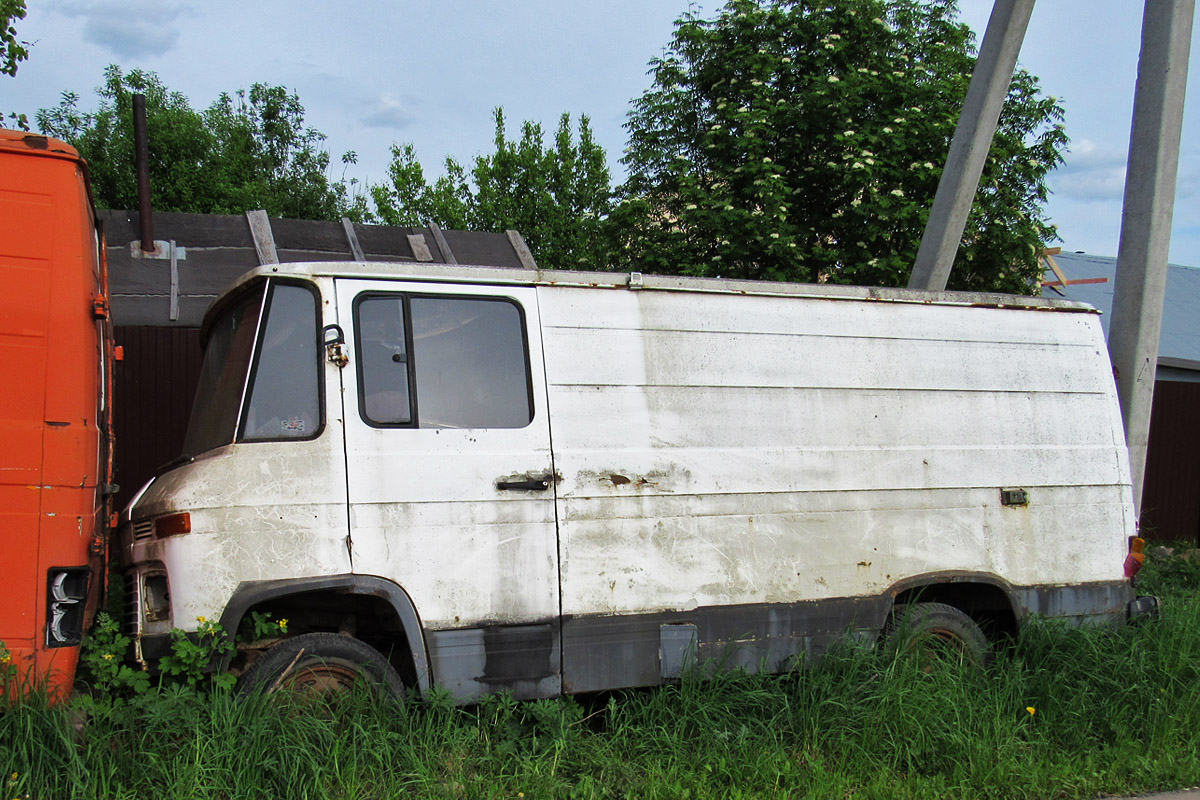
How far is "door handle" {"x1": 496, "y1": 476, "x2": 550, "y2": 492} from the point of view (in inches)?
166

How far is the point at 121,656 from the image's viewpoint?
387cm

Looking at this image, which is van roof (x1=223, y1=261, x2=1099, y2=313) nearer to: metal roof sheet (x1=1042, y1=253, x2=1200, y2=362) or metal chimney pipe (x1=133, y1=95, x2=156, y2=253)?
metal chimney pipe (x1=133, y1=95, x2=156, y2=253)

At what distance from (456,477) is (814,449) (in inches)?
74.7

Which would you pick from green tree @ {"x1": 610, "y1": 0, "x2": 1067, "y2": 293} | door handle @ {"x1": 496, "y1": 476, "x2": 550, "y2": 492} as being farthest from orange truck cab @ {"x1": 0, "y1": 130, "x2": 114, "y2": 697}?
green tree @ {"x1": 610, "y1": 0, "x2": 1067, "y2": 293}

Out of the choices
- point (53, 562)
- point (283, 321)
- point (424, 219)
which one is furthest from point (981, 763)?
point (424, 219)

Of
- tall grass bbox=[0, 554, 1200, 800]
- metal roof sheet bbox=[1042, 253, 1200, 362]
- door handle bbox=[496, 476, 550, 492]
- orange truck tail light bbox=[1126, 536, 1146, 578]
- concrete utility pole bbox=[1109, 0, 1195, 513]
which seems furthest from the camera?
metal roof sheet bbox=[1042, 253, 1200, 362]

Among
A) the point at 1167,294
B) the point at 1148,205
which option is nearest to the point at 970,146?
the point at 1148,205

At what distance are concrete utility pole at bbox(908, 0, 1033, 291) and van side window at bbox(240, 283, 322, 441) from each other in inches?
200

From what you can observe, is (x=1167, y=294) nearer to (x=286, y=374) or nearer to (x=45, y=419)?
(x=286, y=374)

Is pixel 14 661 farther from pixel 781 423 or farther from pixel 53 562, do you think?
pixel 781 423

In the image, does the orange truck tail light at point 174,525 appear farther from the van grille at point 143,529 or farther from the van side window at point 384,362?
the van side window at point 384,362

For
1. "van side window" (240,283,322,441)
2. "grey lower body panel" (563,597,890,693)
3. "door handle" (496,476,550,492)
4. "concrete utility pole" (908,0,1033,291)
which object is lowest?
"grey lower body panel" (563,597,890,693)

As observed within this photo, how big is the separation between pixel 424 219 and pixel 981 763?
2222 centimetres

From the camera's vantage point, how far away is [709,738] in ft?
13.8
